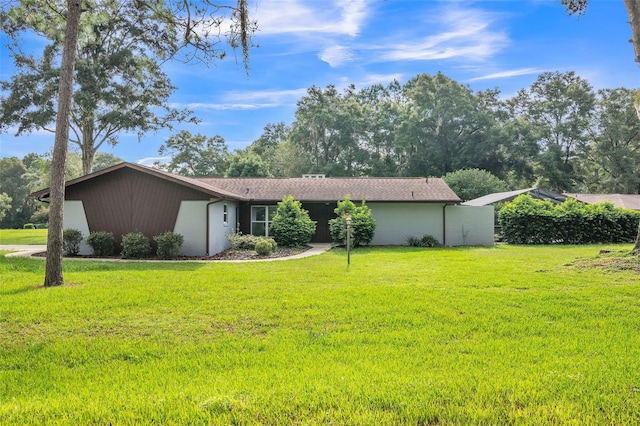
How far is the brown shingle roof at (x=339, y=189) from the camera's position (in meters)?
19.4

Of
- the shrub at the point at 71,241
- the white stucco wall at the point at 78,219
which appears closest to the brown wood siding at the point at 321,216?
the white stucco wall at the point at 78,219

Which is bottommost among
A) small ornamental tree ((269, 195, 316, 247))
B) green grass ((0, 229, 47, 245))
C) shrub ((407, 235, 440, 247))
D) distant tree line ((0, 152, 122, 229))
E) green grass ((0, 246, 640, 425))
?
green grass ((0, 246, 640, 425))

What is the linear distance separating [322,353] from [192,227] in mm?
11450

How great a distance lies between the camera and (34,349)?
4.45 meters

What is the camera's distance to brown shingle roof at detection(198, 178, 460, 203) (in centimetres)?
1939

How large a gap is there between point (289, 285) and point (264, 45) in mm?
4910

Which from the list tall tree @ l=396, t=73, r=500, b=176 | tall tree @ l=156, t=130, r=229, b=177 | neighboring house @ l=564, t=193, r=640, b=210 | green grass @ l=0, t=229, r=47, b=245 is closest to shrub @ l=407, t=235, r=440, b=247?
neighboring house @ l=564, t=193, r=640, b=210

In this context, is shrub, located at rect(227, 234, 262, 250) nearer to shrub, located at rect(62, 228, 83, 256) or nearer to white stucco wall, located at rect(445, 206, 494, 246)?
shrub, located at rect(62, 228, 83, 256)

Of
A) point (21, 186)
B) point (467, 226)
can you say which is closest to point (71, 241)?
point (467, 226)

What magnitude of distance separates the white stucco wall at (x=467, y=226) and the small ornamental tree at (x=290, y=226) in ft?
23.0

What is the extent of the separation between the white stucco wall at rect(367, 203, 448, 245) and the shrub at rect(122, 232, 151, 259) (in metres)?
10.1

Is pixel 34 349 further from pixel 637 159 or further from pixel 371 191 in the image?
pixel 637 159

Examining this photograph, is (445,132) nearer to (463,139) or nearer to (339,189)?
(463,139)

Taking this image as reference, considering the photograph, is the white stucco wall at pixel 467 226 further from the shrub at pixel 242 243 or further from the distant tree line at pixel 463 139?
the distant tree line at pixel 463 139
